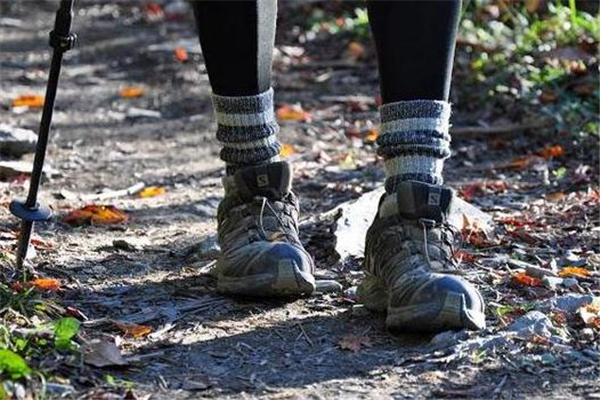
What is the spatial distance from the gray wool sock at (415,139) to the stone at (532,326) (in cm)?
33

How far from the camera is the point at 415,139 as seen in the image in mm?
2594

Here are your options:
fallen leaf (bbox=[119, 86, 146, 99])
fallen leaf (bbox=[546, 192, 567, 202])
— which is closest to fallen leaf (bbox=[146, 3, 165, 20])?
fallen leaf (bbox=[119, 86, 146, 99])

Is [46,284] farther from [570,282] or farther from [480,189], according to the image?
[480,189]

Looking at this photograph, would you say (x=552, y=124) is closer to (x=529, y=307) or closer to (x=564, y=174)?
(x=564, y=174)

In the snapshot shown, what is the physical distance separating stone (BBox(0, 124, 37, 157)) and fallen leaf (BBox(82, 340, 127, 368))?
6.86 feet

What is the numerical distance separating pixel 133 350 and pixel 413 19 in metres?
0.86

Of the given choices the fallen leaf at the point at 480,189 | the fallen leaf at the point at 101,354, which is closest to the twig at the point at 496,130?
the fallen leaf at the point at 480,189

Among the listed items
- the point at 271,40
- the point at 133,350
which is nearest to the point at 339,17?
the point at 271,40

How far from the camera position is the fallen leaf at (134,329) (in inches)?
101

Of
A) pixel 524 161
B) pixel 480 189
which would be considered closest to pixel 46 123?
pixel 480 189

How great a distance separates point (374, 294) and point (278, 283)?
8.1 inches

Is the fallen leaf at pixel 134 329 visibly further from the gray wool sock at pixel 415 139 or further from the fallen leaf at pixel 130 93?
the fallen leaf at pixel 130 93

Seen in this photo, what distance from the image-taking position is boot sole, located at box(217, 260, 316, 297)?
270cm

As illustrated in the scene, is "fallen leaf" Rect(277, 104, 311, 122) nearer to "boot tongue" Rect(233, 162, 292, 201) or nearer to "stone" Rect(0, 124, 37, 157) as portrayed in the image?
"stone" Rect(0, 124, 37, 157)
